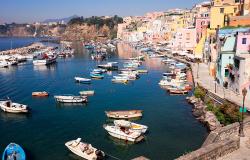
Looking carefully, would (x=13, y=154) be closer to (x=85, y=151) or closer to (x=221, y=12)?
(x=85, y=151)

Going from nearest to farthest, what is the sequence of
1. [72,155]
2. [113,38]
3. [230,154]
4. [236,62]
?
[230,154] → [72,155] → [236,62] → [113,38]

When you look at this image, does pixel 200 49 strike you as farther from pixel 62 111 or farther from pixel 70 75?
pixel 62 111

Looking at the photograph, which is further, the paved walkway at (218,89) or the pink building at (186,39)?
the pink building at (186,39)

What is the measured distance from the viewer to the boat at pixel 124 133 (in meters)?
28.3

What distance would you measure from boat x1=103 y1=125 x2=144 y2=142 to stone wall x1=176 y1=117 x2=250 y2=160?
1248cm

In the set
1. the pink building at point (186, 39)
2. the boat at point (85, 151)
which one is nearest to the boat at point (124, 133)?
the boat at point (85, 151)

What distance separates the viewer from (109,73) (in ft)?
228

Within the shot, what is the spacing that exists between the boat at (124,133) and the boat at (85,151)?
405 cm

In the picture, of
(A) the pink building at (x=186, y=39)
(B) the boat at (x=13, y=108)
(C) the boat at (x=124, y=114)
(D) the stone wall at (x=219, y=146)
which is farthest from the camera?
(A) the pink building at (x=186, y=39)

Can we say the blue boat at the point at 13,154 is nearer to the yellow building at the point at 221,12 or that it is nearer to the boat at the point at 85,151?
the boat at the point at 85,151

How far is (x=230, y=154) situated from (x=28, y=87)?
1799 inches

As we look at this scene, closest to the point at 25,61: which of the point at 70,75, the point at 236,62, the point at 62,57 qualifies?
the point at 62,57

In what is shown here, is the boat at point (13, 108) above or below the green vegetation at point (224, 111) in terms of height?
below

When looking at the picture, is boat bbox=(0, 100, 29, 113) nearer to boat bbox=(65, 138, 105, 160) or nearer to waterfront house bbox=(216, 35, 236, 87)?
boat bbox=(65, 138, 105, 160)
